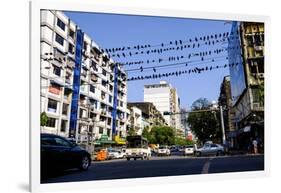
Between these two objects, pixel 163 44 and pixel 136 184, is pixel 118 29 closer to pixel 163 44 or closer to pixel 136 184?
pixel 163 44

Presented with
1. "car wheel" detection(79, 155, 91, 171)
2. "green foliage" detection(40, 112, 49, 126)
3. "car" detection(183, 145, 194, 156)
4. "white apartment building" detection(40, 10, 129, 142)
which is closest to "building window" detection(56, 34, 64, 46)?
"white apartment building" detection(40, 10, 129, 142)

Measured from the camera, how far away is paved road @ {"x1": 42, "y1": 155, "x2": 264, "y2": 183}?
20.1ft

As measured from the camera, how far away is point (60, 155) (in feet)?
19.8

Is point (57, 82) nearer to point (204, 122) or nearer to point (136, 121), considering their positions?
point (136, 121)

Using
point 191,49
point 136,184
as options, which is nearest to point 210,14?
point 191,49

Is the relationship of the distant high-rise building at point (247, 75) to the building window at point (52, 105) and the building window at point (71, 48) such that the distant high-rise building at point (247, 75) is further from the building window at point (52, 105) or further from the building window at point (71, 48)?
the building window at point (52, 105)

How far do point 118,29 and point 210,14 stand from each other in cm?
142

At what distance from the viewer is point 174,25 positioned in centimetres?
658

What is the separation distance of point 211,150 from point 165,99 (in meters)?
1.12

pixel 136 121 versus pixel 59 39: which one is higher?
pixel 59 39

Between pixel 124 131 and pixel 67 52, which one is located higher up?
pixel 67 52

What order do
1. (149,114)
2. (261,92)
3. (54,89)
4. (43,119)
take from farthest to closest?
(261,92)
(149,114)
(54,89)
(43,119)

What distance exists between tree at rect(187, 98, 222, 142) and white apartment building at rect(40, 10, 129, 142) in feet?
3.43

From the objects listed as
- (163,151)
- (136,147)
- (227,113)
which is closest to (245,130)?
(227,113)
